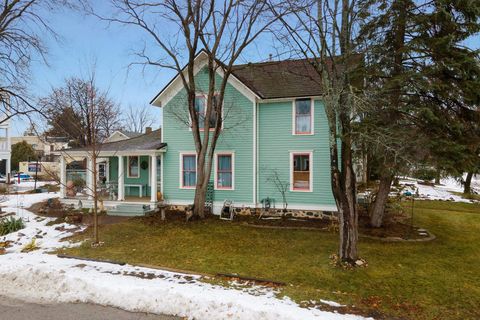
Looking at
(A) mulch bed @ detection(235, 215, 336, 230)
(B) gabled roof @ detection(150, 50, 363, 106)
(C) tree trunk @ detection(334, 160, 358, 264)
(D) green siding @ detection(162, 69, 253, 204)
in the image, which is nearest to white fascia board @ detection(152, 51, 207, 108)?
(B) gabled roof @ detection(150, 50, 363, 106)

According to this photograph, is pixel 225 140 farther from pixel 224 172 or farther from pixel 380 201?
pixel 380 201

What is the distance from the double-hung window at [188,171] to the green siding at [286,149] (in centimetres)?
325

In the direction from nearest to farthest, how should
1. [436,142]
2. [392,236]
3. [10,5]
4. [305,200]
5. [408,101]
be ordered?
[436,142]
[408,101]
[392,236]
[10,5]
[305,200]

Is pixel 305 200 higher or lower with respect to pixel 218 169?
lower

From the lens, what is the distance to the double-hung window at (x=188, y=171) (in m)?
14.8

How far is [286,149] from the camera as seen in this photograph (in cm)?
1357

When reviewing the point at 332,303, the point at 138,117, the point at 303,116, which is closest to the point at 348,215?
the point at 332,303

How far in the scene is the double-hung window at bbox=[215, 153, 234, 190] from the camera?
14297mm

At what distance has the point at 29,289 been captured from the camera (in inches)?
232

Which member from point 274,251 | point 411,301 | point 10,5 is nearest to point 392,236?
point 274,251

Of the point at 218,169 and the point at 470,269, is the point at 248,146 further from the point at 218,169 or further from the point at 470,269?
the point at 470,269

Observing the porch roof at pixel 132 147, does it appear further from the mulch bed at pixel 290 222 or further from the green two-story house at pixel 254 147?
the mulch bed at pixel 290 222

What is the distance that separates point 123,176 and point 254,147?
7.82m

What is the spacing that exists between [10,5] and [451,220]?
2094cm
